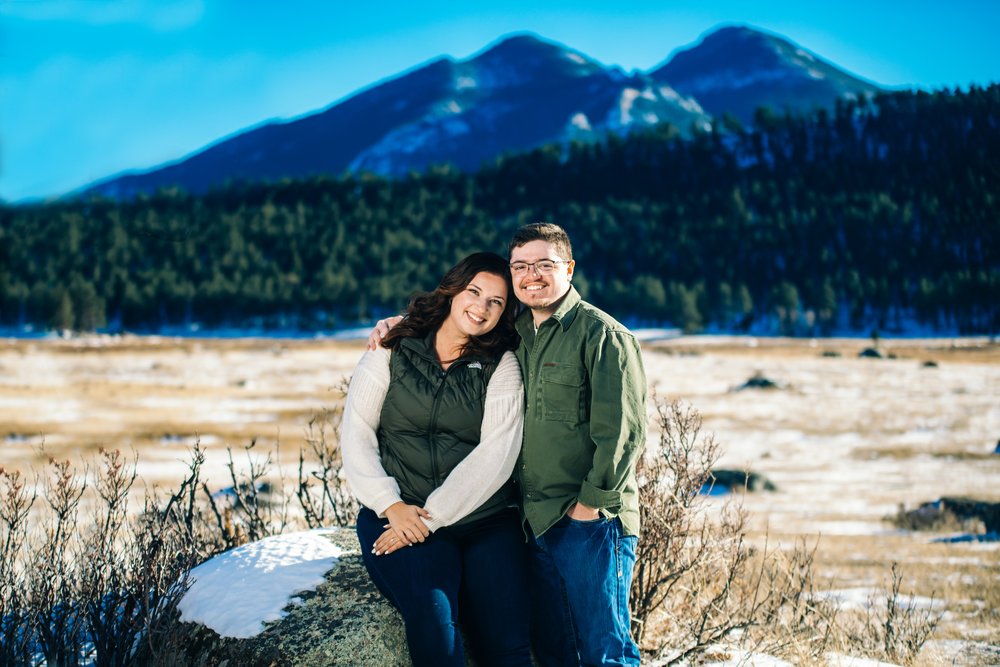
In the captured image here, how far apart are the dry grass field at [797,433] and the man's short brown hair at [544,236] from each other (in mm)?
2023

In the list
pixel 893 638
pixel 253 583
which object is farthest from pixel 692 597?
pixel 253 583

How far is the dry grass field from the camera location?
8.88m

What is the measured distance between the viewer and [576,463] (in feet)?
11.7

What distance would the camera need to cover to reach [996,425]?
22031mm

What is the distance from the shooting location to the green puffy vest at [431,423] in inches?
146

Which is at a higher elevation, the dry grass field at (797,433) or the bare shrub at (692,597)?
the bare shrub at (692,597)

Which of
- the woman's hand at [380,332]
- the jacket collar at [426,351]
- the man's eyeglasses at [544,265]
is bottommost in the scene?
the jacket collar at [426,351]

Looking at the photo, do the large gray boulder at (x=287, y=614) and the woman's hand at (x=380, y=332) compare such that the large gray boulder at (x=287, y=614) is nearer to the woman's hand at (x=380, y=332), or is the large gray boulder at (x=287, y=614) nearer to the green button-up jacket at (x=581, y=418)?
the green button-up jacket at (x=581, y=418)

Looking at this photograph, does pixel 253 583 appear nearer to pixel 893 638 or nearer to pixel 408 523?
pixel 408 523

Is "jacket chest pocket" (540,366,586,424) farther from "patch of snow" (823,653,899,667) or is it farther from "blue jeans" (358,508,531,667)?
"patch of snow" (823,653,899,667)

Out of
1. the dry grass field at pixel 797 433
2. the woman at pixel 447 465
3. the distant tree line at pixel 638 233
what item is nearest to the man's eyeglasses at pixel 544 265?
the woman at pixel 447 465

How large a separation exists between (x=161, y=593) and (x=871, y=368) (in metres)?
44.0

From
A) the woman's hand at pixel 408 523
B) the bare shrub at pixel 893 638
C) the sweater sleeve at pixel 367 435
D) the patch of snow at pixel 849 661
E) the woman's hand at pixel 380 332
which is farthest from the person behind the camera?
the bare shrub at pixel 893 638

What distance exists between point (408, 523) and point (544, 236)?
1516 millimetres
